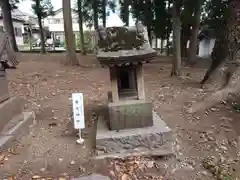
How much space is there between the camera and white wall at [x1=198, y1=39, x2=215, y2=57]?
34181mm

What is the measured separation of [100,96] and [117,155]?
11.1ft

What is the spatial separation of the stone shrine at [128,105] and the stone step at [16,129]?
1.49 metres

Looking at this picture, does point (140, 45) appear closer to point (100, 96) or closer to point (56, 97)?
point (100, 96)

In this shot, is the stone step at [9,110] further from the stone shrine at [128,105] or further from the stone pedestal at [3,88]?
the stone shrine at [128,105]

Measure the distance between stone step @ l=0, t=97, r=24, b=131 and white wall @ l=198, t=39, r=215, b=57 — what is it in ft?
104

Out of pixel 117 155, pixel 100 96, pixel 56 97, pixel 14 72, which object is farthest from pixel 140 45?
pixel 14 72

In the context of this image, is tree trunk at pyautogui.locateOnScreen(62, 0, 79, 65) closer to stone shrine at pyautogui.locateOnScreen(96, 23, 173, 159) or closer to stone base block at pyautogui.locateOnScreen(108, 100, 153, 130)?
stone shrine at pyautogui.locateOnScreen(96, 23, 173, 159)

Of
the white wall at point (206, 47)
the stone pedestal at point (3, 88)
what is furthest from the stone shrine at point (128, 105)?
the white wall at point (206, 47)

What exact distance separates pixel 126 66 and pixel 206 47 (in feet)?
114

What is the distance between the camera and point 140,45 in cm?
455

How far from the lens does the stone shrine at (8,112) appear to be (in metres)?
4.82

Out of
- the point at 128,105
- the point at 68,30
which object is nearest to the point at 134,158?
the point at 128,105

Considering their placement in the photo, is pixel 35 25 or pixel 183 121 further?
pixel 35 25

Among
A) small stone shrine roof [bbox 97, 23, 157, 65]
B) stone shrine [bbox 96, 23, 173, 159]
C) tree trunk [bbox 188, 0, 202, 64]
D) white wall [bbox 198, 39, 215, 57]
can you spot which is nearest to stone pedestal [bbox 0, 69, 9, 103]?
stone shrine [bbox 96, 23, 173, 159]
